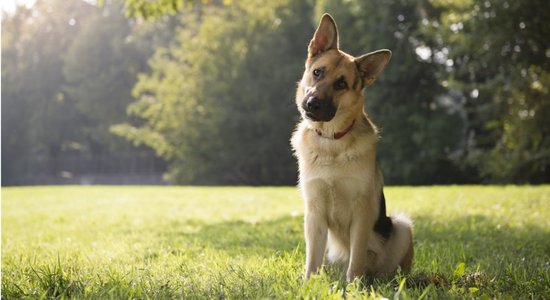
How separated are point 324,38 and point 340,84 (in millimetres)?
522

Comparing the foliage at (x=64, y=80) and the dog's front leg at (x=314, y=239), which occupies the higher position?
the foliage at (x=64, y=80)

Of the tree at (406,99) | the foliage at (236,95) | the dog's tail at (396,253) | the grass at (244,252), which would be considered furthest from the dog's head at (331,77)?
the foliage at (236,95)

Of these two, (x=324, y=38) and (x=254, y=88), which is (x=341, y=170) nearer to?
(x=324, y=38)

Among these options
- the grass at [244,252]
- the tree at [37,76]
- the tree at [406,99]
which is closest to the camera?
the grass at [244,252]

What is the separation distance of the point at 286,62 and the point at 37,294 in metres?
26.9

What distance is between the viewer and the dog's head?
12.7 feet

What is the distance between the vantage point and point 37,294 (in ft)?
11.0

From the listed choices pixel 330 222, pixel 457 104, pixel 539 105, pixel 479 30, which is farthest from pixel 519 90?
pixel 330 222

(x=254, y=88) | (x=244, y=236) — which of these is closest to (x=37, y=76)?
(x=254, y=88)

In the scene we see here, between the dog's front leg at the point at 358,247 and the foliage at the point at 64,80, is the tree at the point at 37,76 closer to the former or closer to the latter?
the foliage at the point at 64,80

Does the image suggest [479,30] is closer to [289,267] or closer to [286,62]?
[286,62]

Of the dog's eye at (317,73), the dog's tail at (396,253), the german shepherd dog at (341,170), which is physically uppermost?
the dog's eye at (317,73)

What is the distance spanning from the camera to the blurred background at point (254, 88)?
18844mm

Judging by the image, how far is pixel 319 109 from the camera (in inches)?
151
